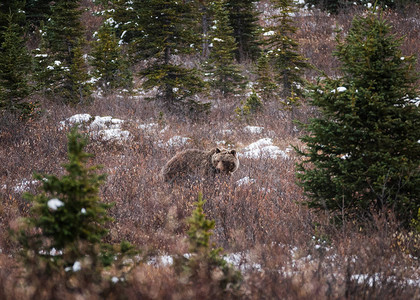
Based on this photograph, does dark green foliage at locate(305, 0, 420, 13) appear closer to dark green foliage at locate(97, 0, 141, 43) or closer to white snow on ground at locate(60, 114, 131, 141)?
dark green foliage at locate(97, 0, 141, 43)

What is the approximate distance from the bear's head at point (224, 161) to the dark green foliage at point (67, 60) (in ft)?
30.9

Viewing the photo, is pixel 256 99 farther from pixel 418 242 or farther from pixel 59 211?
pixel 59 211

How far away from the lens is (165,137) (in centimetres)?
991

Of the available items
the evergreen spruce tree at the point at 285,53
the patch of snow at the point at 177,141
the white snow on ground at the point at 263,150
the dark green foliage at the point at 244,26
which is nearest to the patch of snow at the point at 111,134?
the patch of snow at the point at 177,141

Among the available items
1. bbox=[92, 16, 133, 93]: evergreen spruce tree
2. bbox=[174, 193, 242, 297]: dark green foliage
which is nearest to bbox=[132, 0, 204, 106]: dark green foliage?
bbox=[92, 16, 133, 93]: evergreen spruce tree

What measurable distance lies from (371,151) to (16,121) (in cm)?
1010

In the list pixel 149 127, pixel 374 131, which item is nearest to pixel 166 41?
pixel 149 127

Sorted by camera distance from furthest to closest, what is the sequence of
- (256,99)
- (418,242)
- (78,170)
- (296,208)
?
1. (256,99)
2. (296,208)
3. (418,242)
4. (78,170)

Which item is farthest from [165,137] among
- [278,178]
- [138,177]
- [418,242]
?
[418,242]

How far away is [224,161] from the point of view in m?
6.65

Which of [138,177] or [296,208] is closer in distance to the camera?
[296,208]

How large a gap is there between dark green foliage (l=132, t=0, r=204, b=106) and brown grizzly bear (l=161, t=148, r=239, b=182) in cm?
662

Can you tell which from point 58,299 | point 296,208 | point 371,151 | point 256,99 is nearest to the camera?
point 58,299

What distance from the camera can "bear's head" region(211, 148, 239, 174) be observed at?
6.66m
